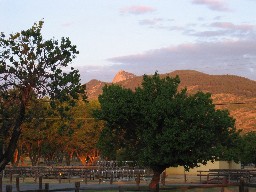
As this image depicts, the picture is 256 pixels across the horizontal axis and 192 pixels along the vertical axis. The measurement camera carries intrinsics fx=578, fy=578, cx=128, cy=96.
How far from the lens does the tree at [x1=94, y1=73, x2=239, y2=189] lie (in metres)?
36.0

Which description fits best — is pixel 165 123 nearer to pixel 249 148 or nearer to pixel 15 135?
pixel 15 135

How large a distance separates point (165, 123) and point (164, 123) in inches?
6.5

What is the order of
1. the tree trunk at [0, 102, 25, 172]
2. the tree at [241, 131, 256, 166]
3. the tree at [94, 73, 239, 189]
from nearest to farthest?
1. the tree trunk at [0, 102, 25, 172]
2. the tree at [94, 73, 239, 189]
3. the tree at [241, 131, 256, 166]

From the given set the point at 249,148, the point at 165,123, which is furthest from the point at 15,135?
the point at 249,148

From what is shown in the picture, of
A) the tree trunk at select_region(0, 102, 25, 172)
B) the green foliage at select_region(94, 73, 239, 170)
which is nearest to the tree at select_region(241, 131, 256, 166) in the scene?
the green foliage at select_region(94, 73, 239, 170)

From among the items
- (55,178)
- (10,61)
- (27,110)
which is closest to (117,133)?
(27,110)

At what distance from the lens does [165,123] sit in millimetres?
36062

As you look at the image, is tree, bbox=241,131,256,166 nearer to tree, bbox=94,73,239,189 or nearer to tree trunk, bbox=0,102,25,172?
tree, bbox=94,73,239,189

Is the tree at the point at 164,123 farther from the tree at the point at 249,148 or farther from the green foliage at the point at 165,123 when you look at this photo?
the tree at the point at 249,148

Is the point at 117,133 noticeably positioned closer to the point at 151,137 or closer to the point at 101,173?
the point at 151,137

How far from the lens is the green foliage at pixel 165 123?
3603 cm

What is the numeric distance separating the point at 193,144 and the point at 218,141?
2.90 m

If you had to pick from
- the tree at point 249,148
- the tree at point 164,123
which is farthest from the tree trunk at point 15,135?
the tree at point 249,148

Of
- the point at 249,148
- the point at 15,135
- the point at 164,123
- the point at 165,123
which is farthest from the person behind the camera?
the point at 249,148
